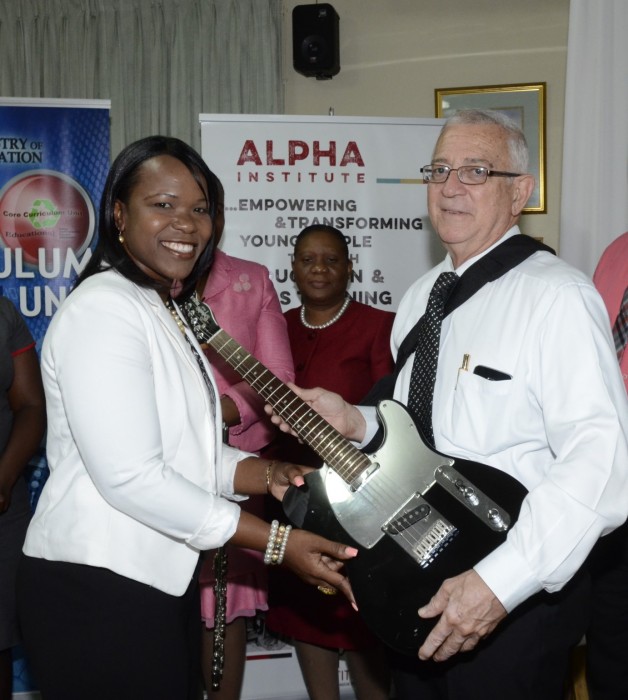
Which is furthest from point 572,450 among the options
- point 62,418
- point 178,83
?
point 178,83

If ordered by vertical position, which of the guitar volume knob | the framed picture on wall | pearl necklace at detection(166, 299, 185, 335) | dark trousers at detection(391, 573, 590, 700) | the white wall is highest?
the white wall

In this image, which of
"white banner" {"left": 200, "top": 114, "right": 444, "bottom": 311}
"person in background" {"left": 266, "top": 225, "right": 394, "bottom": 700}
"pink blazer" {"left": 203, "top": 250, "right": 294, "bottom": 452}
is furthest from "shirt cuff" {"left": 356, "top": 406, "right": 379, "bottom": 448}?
"white banner" {"left": 200, "top": 114, "right": 444, "bottom": 311}

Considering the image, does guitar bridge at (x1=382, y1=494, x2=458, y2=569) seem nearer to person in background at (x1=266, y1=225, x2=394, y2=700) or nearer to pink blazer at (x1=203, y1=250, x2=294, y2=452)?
pink blazer at (x1=203, y1=250, x2=294, y2=452)

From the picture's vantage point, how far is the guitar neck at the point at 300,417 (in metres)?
1.93

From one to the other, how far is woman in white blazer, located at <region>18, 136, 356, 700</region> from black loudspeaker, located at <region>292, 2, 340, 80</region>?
3116 millimetres

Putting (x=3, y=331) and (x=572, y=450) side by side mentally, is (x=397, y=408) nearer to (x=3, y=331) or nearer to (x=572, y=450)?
(x=572, y=450)

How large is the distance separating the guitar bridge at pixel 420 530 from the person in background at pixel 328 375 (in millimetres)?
1523

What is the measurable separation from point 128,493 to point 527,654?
0.92 m

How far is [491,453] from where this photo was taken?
184cm

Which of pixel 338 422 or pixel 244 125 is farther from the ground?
pixel 244 125

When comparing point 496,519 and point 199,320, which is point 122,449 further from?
point 496,519

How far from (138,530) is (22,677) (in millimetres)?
2470

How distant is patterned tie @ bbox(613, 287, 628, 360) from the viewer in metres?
2.44

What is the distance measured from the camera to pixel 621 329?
2.46 m
